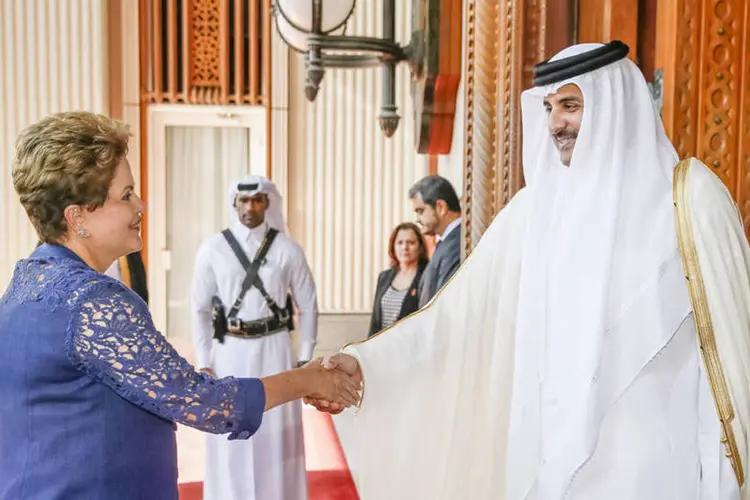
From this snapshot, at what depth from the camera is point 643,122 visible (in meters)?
1.75

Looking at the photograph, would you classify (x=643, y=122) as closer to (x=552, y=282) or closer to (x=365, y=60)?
(x=552, y=282)

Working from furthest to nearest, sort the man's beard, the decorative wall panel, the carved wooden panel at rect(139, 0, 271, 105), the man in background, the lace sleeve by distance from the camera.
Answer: the carved wooden panel at rect(139, 0, 271, 105) → the decorative wall panel → the man in background → the man's beard → the lace sleeve

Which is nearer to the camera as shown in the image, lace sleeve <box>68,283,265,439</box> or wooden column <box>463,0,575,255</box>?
lace sleeve <box>68,283,265,439</box>

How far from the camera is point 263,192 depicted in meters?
4.05

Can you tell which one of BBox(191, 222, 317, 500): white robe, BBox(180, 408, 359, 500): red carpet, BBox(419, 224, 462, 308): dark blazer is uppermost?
BBox(419, 224, 462, 308): dark blazer

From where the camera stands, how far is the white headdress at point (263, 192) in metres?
4.02

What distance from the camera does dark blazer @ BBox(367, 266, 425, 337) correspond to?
4180 millimetres

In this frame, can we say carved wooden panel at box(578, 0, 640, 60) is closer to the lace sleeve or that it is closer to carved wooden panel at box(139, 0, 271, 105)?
the lace sleeve

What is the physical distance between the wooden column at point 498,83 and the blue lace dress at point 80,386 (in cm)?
180

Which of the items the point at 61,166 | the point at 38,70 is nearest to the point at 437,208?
the point at 61,166

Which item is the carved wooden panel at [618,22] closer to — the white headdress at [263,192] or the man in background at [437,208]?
the man in background at [437,208]

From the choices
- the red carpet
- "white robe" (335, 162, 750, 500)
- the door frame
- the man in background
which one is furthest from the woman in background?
the door frame

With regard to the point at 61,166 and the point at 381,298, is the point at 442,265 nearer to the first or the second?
the point at 381,298

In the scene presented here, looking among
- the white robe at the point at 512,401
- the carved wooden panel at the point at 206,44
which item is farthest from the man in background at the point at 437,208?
the carved wooden panel at the point at 206,44
